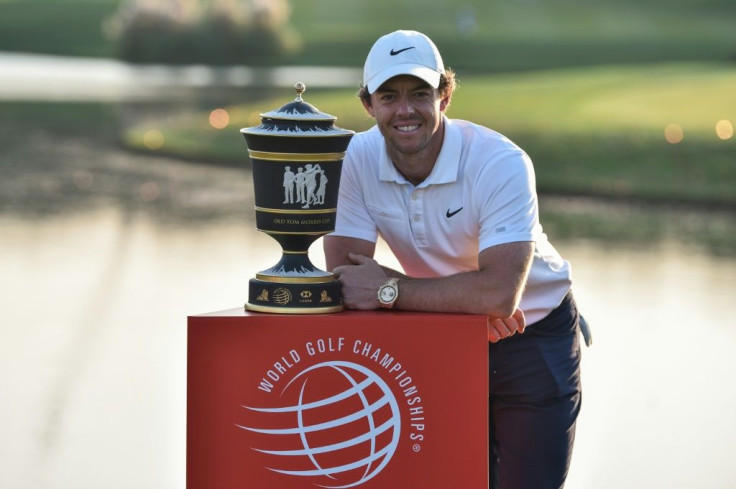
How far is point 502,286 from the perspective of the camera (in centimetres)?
485

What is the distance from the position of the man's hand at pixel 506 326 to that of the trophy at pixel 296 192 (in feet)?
1.51

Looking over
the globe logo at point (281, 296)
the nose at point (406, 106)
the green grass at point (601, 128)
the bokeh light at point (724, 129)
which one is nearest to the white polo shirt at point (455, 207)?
the nose at point (406, 106)

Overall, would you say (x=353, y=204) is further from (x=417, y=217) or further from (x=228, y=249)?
(x=228, y=249)

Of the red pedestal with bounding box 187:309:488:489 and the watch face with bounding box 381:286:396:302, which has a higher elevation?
the watch face with bounding box 381:286:396:302

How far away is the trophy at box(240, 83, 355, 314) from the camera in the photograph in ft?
15.8

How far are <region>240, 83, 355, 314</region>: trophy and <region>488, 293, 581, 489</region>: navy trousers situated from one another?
2.15 feet

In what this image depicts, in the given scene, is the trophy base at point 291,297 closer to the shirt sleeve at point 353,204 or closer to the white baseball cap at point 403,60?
the shirt sleeve at point 353,204

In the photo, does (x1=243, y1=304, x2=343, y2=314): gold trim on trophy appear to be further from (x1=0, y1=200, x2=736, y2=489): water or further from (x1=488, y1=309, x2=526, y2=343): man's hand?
(x1=0, y1=200, x2=736, y2=489): water

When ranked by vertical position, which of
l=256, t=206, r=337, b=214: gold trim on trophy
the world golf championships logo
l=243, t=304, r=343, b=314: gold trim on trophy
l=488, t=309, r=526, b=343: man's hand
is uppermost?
l=256, t=206, r=337, b=214: gold trim on trophy

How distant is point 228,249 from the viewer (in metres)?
13.8

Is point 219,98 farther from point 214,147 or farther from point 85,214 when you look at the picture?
point 85,214

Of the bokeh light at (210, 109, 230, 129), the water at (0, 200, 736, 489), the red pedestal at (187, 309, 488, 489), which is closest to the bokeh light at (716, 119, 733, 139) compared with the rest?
the bokeh light at (210, 109, 230, 129)

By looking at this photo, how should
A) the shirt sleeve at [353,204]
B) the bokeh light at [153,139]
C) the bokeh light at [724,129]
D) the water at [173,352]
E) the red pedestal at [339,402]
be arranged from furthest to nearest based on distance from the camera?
the bokeh light at [153,139] < the bokeh light at [724,129] < the water at [173,352] < the shirt sleeve at [353,204] < the red pedestal at [339,402]

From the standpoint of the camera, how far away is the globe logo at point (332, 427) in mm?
4789
